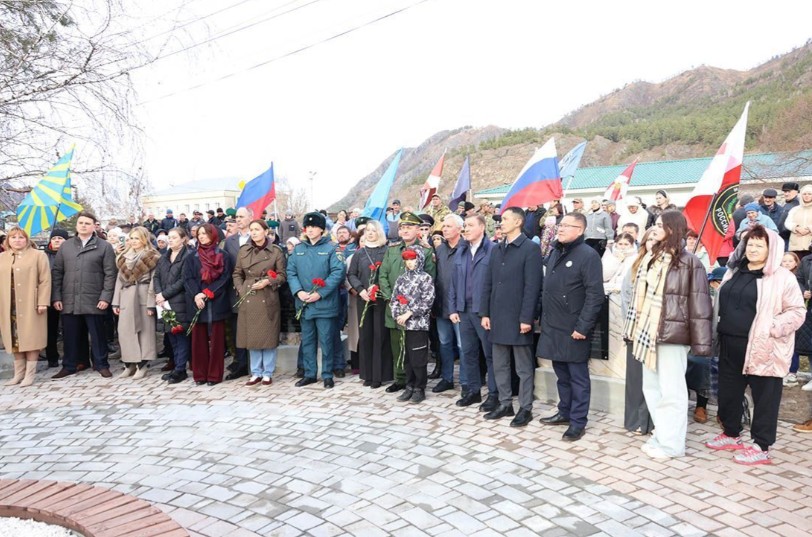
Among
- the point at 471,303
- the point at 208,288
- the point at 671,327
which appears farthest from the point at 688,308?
the point at 208,288

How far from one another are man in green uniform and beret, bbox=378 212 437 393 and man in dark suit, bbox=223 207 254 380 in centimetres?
213

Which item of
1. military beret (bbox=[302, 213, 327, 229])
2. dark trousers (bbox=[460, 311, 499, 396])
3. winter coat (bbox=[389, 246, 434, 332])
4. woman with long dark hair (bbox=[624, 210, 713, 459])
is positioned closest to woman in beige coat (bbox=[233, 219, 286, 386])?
military beret (bbox=[302, 213, 327, 229])

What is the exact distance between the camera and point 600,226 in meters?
12.8

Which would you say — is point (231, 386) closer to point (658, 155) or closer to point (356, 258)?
point (356, 258)

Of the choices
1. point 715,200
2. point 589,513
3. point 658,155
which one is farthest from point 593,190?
point 589,513

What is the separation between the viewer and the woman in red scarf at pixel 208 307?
7.82m

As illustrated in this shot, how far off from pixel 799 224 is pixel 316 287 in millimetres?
6304

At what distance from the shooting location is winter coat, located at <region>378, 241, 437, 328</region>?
712 cm

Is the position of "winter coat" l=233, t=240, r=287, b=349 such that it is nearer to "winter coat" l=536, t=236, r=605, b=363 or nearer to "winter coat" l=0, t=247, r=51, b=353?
"winter coat" l=0, t=247, r=51, b=353

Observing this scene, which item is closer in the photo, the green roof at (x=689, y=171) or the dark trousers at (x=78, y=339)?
the dark trousers at (x=78, y=339)

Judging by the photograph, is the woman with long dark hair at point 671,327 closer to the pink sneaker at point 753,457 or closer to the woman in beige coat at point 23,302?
the pink sneaker at point 753,457

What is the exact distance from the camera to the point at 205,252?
7.88m

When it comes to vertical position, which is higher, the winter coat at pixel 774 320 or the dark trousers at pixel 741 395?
the winter coat at pixel 774 320

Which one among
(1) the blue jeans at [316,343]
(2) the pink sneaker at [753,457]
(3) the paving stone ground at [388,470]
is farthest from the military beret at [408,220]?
(2) the pink sneaker at [753,457]
